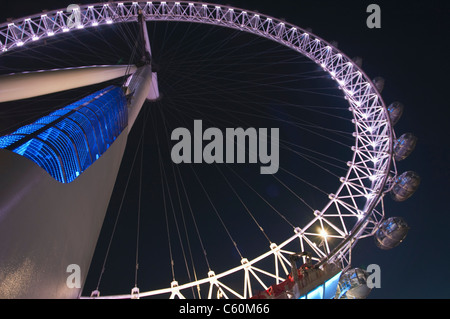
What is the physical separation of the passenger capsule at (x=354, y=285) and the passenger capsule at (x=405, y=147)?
9033 mm

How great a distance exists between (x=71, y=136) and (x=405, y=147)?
19732 millimetres

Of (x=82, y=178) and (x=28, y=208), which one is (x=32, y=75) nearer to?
(x=82, y=178)

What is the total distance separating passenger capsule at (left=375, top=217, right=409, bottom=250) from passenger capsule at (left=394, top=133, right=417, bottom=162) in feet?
17.9

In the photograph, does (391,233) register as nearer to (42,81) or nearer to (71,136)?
(71,136)

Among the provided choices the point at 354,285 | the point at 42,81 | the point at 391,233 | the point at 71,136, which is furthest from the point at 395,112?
the point at 42,81

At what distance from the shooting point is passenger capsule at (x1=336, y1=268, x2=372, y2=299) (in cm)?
1418

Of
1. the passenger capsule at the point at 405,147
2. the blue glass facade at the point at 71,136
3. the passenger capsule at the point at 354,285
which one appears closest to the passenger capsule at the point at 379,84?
the passenger capsule at the point at 405,147

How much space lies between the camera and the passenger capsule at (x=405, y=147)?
19.3 m

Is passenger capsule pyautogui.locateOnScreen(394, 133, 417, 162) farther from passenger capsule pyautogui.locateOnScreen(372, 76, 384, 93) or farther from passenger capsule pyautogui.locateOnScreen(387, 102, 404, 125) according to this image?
passenger capsule pyautogui.locateOnScreen(372, 76, 384, 93)

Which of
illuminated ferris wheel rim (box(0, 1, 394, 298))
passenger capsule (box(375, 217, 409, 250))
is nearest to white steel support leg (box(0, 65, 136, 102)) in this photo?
illuminated ferris wheel rim (box(0, 1, 394, 298))

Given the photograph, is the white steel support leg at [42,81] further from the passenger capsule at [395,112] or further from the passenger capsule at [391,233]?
the passenger capsule at [395,112]

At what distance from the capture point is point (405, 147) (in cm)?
1942
